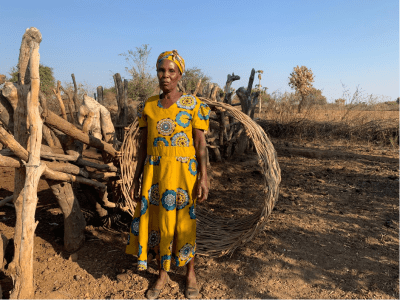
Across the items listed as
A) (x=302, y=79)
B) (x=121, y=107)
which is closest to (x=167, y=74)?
(x=121, y=107)

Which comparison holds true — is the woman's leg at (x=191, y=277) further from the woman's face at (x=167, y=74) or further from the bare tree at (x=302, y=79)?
the bare tree at (x=302, y=79)

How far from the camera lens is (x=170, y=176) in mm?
2074

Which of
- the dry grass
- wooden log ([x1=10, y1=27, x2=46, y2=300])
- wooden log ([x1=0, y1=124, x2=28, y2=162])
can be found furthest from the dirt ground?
the dry grass

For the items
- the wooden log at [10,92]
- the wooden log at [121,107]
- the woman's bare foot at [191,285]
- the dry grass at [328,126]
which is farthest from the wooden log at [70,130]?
the dry grass at [328,126]

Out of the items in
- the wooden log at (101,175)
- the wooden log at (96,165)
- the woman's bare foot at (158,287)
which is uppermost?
the wooden log at (96,165)

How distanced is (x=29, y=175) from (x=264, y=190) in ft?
6.18

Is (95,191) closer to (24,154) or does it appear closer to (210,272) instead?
(24,154)

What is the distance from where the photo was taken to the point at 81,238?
9.26ft

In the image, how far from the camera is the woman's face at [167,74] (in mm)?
2010

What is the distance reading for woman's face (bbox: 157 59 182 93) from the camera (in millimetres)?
2010

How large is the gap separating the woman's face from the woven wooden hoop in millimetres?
773

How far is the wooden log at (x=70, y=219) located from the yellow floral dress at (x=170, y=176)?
88cm

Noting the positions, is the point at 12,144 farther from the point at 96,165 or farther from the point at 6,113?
the point at 96,165

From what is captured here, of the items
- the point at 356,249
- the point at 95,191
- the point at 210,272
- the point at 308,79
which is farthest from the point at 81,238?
the point at 308,79
